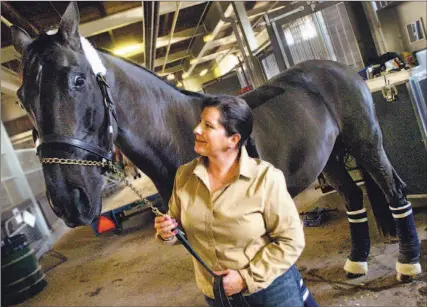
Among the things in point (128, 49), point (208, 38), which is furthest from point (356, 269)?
point (128, 49)

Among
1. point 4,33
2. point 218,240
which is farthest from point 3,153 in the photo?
point 218,240

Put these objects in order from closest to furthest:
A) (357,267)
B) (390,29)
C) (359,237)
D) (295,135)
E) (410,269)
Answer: (295,135) → (410,269) → (357,267) → (359,237) → (390,29)

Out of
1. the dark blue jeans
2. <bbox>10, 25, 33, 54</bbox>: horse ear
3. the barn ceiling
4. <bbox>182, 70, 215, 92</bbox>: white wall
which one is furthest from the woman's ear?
<bbox>182, 70, 215, 92</bbox>: white wall

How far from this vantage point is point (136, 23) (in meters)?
8.09

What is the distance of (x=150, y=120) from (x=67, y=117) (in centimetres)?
48

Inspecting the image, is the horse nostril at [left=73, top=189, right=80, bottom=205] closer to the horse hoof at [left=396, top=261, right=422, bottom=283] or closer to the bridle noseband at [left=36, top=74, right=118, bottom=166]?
the bridle noseband at [left=36, top=74, right=118, bottom=166]

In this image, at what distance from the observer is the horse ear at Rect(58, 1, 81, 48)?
65.7 inches

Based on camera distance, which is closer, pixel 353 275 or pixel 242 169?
pixel 242 169

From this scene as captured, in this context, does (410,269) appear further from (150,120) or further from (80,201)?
(80,201)

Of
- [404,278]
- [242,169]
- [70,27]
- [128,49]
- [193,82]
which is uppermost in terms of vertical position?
[128,49]

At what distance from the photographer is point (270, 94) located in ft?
8.59

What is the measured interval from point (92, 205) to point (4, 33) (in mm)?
5463

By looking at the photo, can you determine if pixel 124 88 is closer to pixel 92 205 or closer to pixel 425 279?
pixel 92 205

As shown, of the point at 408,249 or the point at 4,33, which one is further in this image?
the point at 4,33
